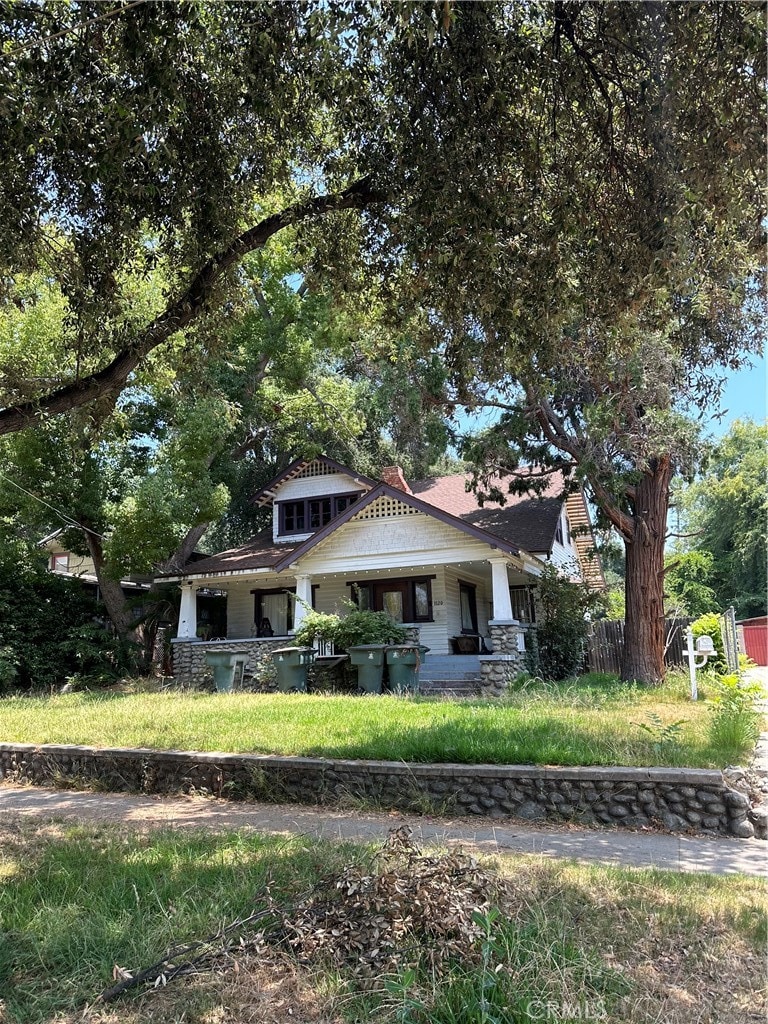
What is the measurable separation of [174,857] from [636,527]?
1379 centimetres

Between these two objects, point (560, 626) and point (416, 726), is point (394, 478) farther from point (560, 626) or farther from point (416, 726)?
point (416, 726)

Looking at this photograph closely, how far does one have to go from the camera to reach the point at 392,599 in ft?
69.8

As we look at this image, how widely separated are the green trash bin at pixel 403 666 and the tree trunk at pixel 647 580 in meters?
5.04

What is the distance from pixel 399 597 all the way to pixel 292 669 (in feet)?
19.4

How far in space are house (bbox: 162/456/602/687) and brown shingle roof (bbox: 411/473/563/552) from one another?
0.05 meters

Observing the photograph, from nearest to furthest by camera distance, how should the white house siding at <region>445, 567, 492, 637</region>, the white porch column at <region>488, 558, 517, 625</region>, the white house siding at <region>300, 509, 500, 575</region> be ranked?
the white porch column at <region>488, 558, 517, 625</region> < the white house siding at <region>300, 509, 500, 575</region> < the white house siding at <region>445, 567, 492, 637</region>

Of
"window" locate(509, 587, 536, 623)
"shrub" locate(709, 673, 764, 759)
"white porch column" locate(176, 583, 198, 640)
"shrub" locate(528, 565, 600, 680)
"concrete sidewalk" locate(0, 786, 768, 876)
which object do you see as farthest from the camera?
"window" locate(509, 587, 536, 623)

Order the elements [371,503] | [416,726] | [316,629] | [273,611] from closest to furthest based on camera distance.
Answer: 1. [416,726]
2. [316,629]
3. [371,503]
4. [273,611]

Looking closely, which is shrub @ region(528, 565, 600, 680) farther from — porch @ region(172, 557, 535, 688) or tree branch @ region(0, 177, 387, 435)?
tree branch @ region(0, 177, 387, 435)

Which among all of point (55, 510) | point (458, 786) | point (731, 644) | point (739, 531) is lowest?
point (458, 786)

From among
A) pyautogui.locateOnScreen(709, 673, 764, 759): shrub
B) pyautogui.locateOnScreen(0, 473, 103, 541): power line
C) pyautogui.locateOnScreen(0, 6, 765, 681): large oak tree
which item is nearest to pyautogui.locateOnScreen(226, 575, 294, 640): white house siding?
pyautogui.locateOnScreen(0, 473, 103, 541): power line

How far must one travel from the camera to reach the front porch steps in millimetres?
16562

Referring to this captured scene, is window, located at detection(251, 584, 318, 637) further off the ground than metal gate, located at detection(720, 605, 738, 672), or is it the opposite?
window, located at detection(251, 584, 318, 637)

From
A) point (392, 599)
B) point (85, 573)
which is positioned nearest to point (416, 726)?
point (392, 599)
